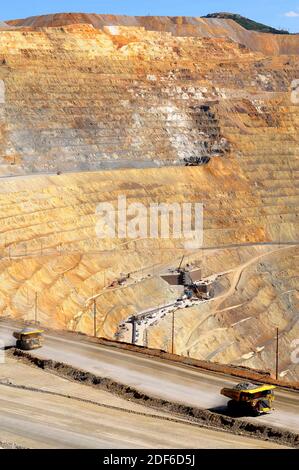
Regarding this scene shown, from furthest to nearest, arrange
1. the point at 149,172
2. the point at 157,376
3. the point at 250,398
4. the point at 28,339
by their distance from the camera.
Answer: the point at 149,172, the point at 28,339, the point at 157,376, the point at 250,398

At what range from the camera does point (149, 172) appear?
10956 centimetres

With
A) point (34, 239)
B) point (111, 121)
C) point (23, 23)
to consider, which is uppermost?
point (23, 23)

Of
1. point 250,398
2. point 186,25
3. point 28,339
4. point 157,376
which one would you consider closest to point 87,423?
point 250,398

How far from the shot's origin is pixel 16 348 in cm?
4544

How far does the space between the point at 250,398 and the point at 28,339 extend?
46.5ft

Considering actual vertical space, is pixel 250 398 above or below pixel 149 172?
below

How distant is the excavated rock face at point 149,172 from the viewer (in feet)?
253

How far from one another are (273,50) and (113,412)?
16487cm

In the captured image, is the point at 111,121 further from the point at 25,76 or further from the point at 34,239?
the point at 34,239

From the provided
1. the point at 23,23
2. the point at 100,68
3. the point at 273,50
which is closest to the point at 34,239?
the point at 100,68

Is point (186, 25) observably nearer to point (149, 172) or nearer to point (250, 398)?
point (149, 172)

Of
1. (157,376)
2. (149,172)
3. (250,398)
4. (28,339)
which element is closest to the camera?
(250,398)

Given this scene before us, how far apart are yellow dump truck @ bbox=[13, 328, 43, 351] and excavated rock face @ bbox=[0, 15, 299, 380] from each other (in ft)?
54.8
